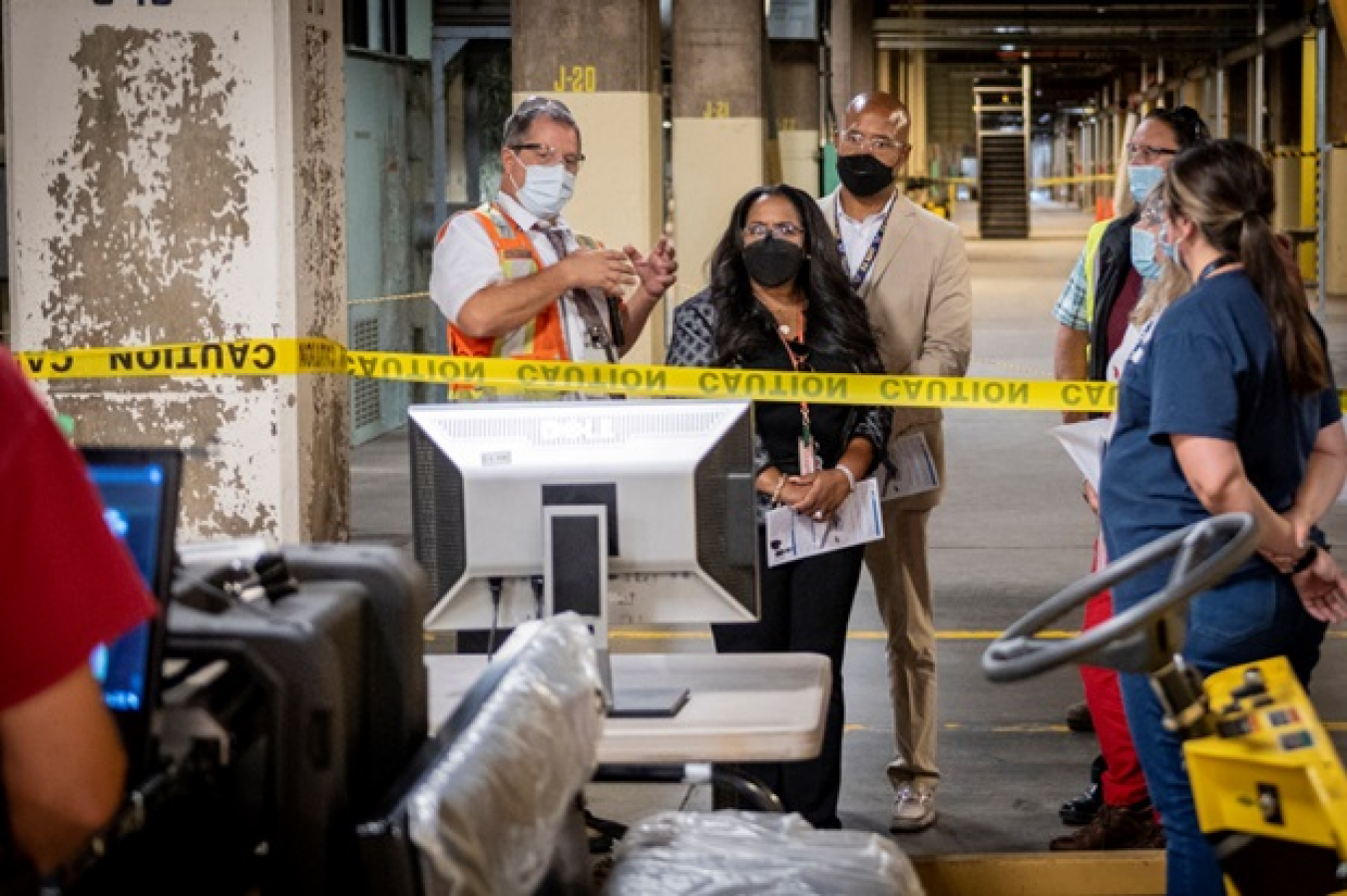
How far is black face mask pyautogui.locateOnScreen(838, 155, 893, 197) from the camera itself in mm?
5965

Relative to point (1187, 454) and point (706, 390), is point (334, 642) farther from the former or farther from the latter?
point (706, 390)

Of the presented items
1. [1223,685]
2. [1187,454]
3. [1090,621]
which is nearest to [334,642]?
[1223,685]

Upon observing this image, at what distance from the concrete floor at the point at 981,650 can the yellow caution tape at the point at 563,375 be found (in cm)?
118

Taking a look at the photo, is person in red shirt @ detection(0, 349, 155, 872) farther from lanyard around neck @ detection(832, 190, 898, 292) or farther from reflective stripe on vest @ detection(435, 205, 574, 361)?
lanyard around neck @ detection(832, 190, 898, 292)

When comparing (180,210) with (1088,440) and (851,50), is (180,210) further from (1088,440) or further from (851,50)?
(851,50)

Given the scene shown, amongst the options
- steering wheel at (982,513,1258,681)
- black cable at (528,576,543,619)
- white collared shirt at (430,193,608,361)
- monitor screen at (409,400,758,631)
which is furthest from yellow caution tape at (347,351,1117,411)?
steering wheel at (982,513,1258,681)

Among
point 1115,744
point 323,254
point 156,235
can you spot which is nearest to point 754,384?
point 1115,744

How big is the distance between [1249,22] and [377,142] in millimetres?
24949

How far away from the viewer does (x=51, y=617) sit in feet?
6.08

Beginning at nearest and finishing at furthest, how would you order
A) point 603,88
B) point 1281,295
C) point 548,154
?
point 1281,295 < point 548,154 < point 603,88

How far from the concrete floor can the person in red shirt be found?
3998mm

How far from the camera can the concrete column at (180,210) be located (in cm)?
628

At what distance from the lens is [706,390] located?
5.46m

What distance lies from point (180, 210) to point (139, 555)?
13.5 feet
